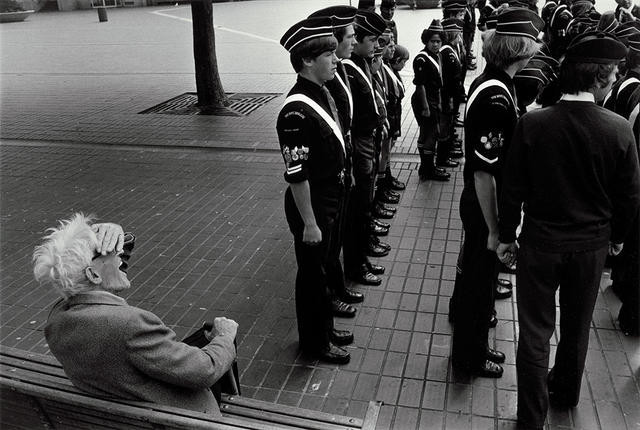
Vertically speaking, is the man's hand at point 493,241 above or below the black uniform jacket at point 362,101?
below

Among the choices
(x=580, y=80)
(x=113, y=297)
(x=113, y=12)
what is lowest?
(x=113, y=12)

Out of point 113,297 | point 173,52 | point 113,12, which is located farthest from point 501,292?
point 113,12

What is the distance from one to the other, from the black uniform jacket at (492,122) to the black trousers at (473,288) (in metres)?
0.28

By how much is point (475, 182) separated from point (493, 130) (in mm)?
312

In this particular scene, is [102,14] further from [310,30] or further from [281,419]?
[281,419]

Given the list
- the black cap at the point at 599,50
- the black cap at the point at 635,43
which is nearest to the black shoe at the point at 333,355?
the black cap at the point at 599,50

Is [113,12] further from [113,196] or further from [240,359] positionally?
[240,359]

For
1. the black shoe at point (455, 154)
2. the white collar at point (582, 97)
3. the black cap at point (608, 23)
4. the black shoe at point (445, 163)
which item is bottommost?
the black shoe at point (455, 154)

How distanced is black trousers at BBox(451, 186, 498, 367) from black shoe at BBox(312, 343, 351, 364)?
27.7 inches

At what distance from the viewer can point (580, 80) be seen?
9.26 feet

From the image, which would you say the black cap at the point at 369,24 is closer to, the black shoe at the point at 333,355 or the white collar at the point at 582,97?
the white collar at the point at 582,97

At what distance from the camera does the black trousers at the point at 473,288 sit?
353 centimetres

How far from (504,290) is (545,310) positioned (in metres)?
1.73

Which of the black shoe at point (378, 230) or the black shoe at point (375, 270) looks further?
the black shoe at point (378, 230)
